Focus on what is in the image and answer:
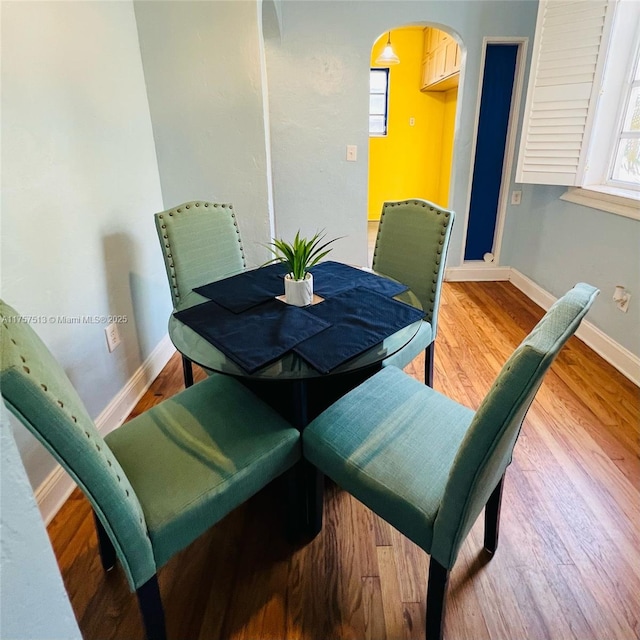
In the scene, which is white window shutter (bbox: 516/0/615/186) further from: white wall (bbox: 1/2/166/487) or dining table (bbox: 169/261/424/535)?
white wall (bbox: 1/2/166/487)

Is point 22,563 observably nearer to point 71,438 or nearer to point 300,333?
point 71,438

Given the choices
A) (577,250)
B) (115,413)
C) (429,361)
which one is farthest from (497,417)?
Answer: (577,250)

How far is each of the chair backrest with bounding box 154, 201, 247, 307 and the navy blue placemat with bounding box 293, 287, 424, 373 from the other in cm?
78

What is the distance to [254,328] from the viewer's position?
132 centimetres

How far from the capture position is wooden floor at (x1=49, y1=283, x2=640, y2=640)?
1.18 meters

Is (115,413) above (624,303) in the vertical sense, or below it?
below

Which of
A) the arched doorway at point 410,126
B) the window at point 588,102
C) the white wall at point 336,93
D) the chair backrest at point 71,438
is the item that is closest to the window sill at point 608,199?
the window at point 588,102

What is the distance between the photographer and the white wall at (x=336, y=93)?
2996 mm

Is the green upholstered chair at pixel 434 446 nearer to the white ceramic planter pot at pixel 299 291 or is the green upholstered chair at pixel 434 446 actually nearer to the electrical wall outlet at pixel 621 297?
the white ceramic planter pot at pixel 299 291

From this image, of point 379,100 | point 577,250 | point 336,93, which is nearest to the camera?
point 577,250

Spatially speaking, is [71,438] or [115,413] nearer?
[71,438]

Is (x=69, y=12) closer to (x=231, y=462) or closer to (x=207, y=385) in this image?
(x=207, y=385)

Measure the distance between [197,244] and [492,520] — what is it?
1.65 metres

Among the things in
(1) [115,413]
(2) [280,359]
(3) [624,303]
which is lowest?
(1) [115,413]
